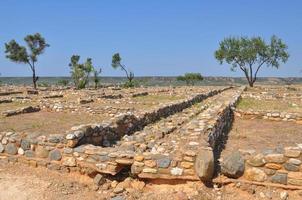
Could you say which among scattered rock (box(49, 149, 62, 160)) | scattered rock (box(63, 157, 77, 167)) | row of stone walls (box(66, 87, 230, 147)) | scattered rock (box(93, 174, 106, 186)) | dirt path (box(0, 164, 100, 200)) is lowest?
dirt path (box(0, 164, 100, 200))

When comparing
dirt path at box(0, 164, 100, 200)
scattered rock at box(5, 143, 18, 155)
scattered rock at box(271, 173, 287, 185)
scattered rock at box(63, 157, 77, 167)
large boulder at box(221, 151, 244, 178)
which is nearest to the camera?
scattered rock at box(271, 173, 287, 185)

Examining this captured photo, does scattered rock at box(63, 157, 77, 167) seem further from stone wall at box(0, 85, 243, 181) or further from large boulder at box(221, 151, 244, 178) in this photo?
large boulder at box(221, 151, 244, 178)

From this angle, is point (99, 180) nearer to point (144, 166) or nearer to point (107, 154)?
point (107, 154)

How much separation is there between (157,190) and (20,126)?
8714 millimetres

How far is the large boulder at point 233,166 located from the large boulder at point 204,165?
267 mm

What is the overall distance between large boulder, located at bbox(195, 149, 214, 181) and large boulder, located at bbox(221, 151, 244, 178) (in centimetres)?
27

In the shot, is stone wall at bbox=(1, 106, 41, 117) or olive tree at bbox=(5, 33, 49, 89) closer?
stone wall at bbox=(1, 106, 41, 117)

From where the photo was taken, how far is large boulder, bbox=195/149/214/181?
6.53 meters

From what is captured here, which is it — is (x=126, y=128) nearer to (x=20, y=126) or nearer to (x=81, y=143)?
(x=81, y=143)

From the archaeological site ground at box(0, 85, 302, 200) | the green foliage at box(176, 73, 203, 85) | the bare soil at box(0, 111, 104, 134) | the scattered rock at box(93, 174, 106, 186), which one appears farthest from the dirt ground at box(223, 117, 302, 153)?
the green foliage at box(176, 73, 203, 85)

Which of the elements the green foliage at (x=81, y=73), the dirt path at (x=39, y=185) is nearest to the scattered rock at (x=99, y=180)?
the dirt path at (x=39, y=185)

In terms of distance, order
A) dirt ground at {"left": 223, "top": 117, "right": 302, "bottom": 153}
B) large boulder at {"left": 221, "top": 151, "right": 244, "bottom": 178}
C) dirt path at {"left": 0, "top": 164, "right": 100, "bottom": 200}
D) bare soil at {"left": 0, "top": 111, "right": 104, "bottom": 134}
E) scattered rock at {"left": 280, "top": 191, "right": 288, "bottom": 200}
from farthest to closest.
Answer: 1. bare soil at {"left": 0, "top": 111, "right": 104, "bottom": 134}
2. dirt ground at {"left": 223, "top": 117, "right": 302, "bottom": 153}
3. dirt path at {"left": 0, "top": 164, "right": 100, "bottom": 200}
4. large boulder at {"left": 221, "top": 151, "right": 244, "bottom": 178}
5. scattered rock at {"left": 280, "top": 191, "right": 288, "bottom": 200}

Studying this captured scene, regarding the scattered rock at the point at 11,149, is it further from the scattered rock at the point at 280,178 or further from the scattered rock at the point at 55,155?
the scattered rock at the point at 280,178

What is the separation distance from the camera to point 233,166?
659cm
